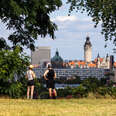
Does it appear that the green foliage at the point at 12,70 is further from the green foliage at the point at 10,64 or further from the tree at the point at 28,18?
the tree at the point at 28,18

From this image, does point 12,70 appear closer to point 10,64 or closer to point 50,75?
point 10,64

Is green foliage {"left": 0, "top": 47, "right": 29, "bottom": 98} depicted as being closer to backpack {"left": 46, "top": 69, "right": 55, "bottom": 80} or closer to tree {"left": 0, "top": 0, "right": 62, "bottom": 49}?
backpack {"left": 46, "top": 69, "right": 55, "bottom": 80}

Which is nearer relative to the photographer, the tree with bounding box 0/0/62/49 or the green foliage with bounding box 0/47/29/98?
the green foliage with bounding box 0/47/29/98

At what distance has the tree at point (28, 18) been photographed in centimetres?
2541

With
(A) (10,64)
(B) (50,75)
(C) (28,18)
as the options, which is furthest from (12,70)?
(C) (28,18)

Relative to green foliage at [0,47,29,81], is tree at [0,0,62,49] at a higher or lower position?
higher

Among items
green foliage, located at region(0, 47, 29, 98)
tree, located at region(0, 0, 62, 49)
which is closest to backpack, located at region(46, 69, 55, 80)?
green foliage, located at region(0, 47, 29, 98)

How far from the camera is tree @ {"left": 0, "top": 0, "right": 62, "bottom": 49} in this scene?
83.4 feet

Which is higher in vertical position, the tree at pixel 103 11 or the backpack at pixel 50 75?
the tree at pixel 103 11

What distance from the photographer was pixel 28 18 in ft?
89.5

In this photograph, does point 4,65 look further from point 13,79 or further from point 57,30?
point 57,30

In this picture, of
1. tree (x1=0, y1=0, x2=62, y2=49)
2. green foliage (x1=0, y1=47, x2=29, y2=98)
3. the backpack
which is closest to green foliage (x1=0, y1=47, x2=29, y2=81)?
green foliage (x1=0, y1=47, x2=29, y2=98)

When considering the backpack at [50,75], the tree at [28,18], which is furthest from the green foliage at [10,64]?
the tree at [28,18]

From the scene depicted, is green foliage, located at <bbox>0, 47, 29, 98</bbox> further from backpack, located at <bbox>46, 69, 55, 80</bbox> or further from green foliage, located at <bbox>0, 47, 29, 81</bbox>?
backpack, located at <bbox>46, 69, 55, 80</bbox>
